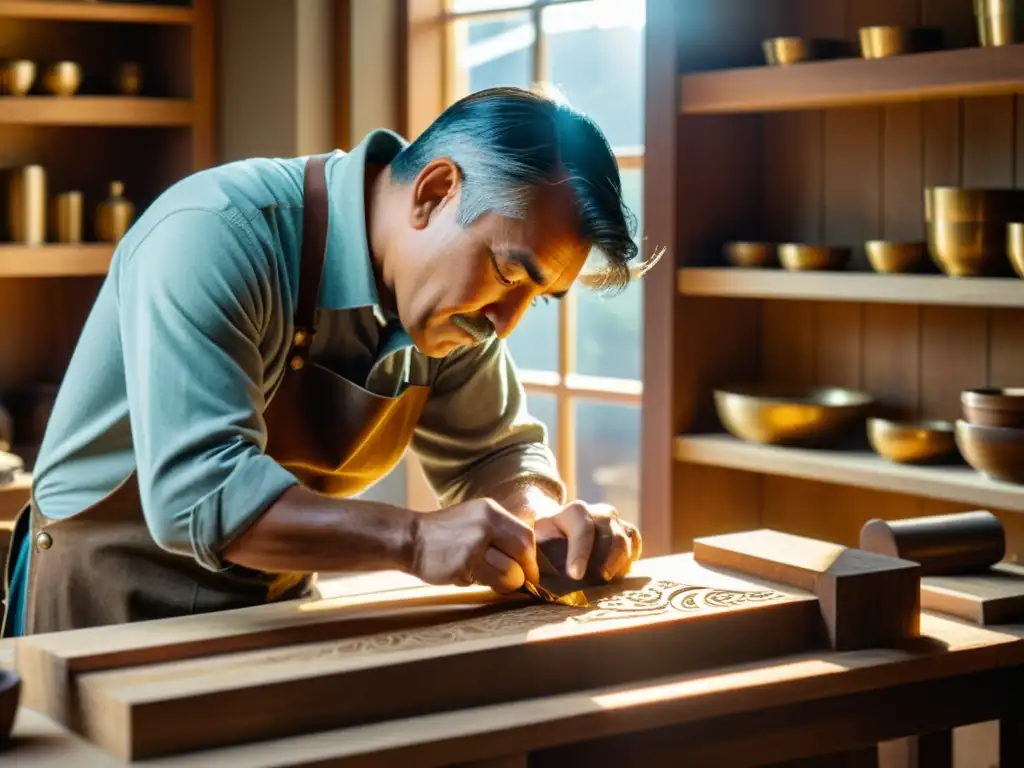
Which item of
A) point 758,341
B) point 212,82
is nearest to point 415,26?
point 212,82

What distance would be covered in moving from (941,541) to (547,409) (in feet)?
6.23

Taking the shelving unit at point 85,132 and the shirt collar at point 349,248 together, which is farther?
the shelving unit at point 85,132

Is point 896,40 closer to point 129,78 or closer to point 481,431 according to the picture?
point 481,431

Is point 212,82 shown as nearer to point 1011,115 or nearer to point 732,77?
point 732,77

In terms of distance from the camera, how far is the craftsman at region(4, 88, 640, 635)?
178 centimetres

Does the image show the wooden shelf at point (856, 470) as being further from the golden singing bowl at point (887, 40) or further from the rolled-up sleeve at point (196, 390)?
the rolled-up sleeve at point (196, 390)

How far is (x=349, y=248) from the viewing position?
2.07 meters

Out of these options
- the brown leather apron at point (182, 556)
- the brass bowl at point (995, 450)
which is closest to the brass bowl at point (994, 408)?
the brass bowl at point (995, 450)

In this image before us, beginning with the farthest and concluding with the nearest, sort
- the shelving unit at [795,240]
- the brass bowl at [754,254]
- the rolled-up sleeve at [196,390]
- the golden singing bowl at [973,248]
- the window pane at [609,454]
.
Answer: the window pane at [609,454] < the brass bowl at [754,254] < the shelving unit at [795,240] < the golden singing bowl at [973,248] < the rolled-up sleeve at [196,390]

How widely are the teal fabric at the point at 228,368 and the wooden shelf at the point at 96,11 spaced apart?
2.49m

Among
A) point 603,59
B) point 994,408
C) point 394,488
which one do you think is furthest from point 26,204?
point 994,408

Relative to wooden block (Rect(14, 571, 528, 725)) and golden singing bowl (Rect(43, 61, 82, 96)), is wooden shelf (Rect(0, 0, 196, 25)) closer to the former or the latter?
golden singing bowl (Rect(43, 61, 82, 96))

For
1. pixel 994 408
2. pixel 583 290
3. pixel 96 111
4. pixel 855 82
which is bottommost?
pixel 994 408

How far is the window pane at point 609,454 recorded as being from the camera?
3885 mm
